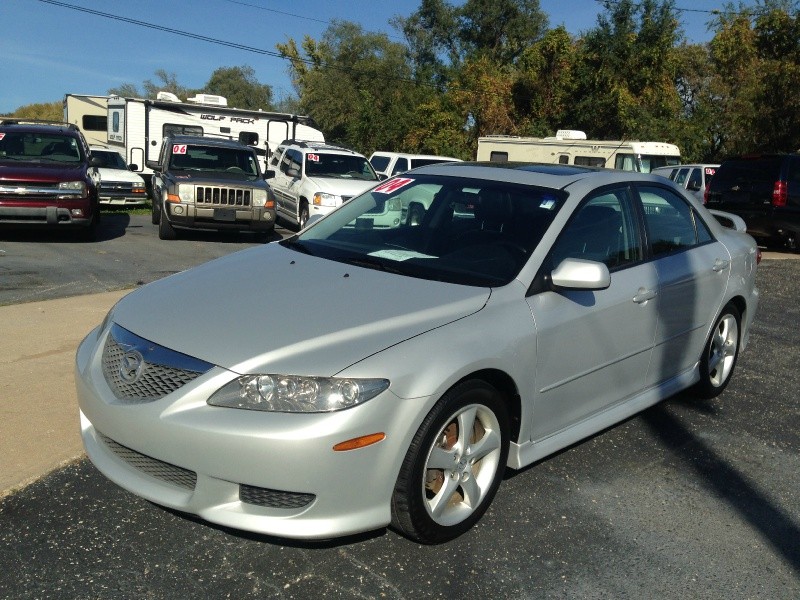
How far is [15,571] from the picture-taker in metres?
3.19

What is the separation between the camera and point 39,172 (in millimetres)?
12172

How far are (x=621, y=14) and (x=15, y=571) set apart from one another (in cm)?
2930

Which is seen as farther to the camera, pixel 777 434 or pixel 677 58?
pixel 677 58

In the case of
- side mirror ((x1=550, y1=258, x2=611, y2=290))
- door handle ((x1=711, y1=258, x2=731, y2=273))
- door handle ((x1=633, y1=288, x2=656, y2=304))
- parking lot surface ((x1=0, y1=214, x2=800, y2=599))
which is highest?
side mirror ((x1=550, y1=258, x2=611, y2=290))

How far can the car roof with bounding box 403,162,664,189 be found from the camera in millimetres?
4617

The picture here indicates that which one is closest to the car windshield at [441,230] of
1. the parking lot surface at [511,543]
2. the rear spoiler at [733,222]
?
the parking lot surface at [511,543]

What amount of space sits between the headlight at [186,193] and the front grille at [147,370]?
33.1 ft

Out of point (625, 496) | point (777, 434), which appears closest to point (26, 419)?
point (625, 496)

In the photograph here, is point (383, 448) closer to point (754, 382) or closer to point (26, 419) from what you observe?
point (26, 419)

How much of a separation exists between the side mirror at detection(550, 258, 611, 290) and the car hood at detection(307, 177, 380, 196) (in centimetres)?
1098

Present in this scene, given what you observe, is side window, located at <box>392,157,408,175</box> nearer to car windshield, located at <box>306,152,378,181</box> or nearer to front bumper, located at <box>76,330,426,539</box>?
car windshield, located at <box>306,152,378,181</box>

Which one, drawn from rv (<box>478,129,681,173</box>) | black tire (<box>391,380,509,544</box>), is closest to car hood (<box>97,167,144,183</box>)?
rv (<box>478,129,681,173</box>)

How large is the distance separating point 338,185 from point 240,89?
57.1 meters

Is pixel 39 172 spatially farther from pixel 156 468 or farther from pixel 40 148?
pixel 156 468
